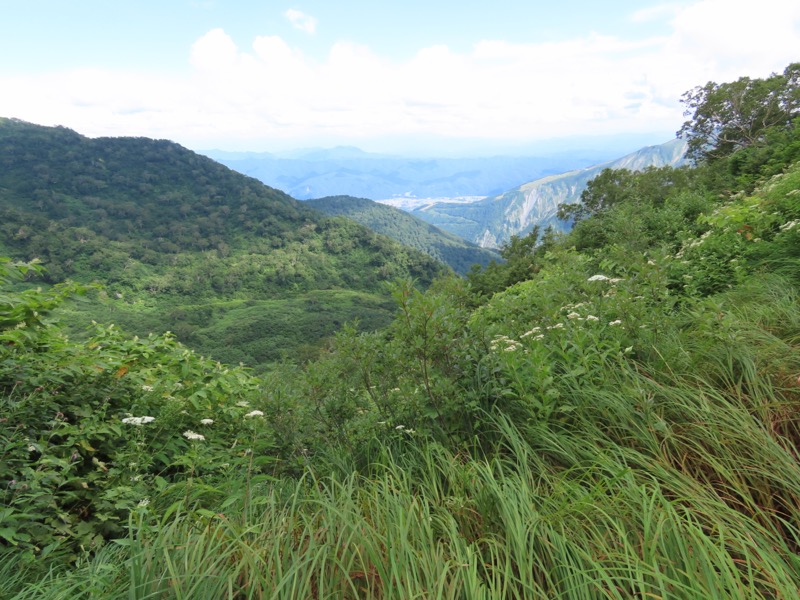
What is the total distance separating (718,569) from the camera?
1449 millimetres

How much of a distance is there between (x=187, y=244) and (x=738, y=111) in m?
148

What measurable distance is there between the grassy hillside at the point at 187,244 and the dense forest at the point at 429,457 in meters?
72.7

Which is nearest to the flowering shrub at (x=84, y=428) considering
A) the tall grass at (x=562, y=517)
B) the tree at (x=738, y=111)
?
the tall grass at (x=562, y=517)

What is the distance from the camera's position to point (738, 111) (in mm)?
28031

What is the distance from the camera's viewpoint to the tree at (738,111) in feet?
87.4

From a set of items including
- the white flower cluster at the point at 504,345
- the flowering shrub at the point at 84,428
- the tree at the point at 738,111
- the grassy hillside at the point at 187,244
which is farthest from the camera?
the grassy hillside at the point at 187,244

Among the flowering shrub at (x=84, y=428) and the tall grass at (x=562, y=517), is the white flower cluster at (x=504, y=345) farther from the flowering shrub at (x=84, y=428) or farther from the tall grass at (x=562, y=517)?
the flowering shrub at (x=84, y=428)

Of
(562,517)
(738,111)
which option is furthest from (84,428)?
(738,111)

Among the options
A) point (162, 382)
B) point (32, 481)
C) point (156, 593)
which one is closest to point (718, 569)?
point (156, 593)

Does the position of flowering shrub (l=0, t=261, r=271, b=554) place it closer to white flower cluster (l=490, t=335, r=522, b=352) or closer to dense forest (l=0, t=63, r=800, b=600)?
dense forest (l=0, t=63, r=800, b=600)

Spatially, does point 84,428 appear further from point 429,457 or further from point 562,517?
point 562,517

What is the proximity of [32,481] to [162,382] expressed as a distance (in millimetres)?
1429

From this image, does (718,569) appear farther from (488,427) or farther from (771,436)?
(488,427)

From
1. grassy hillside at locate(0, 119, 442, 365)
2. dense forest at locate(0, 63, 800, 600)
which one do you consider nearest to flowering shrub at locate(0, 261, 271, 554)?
dense forest at locate(0, 63, 800, 600)
